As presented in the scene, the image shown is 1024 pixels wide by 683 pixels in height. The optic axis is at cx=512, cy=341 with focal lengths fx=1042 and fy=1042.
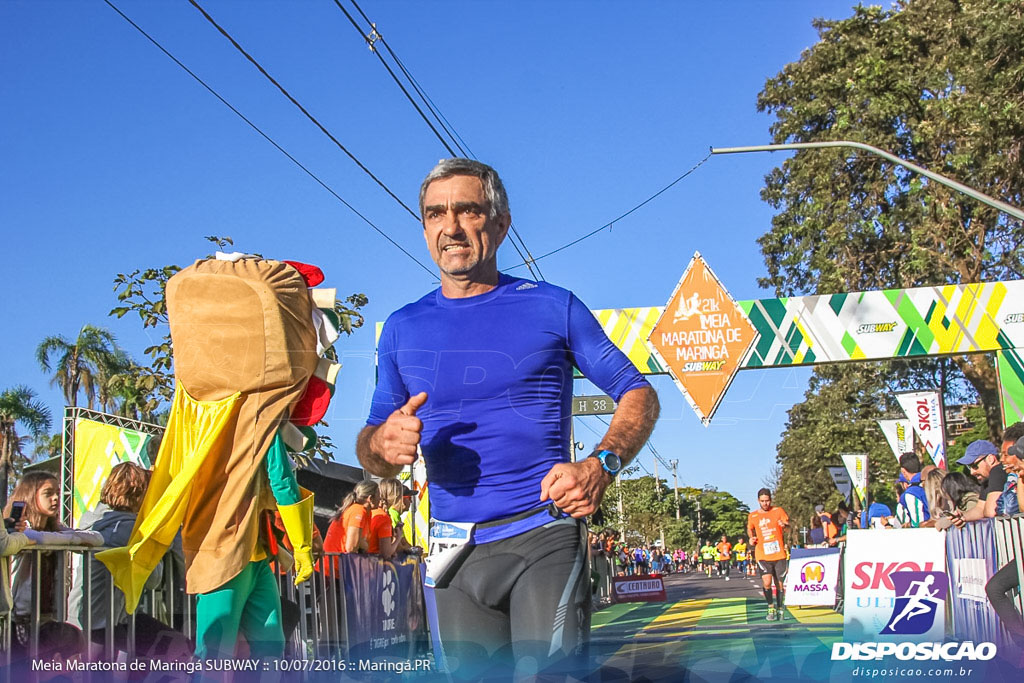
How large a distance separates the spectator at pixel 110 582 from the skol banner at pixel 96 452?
20.0 ft

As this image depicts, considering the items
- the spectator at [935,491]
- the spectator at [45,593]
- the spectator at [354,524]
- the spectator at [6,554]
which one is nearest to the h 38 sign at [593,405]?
the spectator at [45,593]

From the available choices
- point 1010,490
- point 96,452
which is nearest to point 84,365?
point 96,452

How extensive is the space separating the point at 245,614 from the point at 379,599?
197 inches

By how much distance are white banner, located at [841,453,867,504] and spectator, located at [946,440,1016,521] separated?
1169 centimetres

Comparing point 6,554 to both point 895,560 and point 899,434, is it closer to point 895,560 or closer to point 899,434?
point 895,560

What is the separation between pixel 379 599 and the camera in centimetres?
852

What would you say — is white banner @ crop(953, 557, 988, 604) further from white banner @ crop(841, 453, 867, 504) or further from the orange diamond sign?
white banner @ crop(841, 453, 867, 504)

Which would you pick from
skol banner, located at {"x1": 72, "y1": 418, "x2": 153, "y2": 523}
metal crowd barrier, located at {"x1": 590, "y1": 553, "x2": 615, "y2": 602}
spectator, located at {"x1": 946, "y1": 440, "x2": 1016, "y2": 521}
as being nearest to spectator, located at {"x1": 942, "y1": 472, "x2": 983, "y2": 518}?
spectator, located at {"x1": 946, "y1": 440, "x2": 1016, "y2": 521}

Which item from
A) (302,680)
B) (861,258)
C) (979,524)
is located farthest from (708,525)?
(302,680)

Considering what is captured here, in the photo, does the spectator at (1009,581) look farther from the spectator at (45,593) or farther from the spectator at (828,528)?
the spectator at (828,528)

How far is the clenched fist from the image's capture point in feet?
8.23

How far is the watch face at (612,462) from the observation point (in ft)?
8.46

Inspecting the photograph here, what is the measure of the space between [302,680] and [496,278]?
1.17 meters

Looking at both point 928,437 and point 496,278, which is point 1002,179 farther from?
point 496,278
